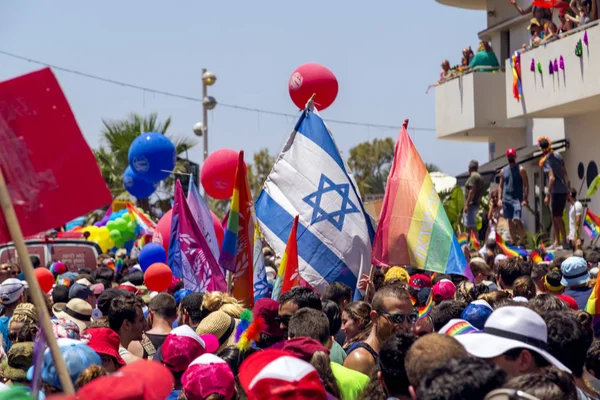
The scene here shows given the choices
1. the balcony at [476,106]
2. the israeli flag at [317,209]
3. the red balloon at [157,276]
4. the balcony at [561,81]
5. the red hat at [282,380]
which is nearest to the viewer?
the red hat at [282,380]

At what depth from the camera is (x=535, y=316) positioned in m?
4.01

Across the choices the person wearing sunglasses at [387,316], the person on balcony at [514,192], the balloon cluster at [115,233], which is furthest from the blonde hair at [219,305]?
the balloon cluster at [115,233]

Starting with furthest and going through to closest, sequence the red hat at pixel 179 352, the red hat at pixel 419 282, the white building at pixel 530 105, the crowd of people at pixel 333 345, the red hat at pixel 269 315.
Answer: the white building at pixel 530 105 < the red hat at pixel 419 282 < the red hat at pixel 269 315 < the red hat at pixel 179 352 < the crowd of people at pixel 333 345

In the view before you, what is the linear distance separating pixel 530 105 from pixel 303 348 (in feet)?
47.3

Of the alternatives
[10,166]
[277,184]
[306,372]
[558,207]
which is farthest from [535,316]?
[558,207]

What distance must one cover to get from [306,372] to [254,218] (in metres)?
5.41

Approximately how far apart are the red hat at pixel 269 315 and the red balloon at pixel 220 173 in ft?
21.3

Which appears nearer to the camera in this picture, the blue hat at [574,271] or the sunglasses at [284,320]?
the sunglasses at [284,320]

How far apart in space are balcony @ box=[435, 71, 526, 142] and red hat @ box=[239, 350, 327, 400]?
18.2m

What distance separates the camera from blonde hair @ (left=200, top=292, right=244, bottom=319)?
21.5 ft

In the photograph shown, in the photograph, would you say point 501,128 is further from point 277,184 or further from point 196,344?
point 196,344

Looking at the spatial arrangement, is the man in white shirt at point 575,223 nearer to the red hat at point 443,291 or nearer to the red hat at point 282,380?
the red hat at point 443,291

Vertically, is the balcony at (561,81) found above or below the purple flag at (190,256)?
above

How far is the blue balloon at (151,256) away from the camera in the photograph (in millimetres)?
11812
